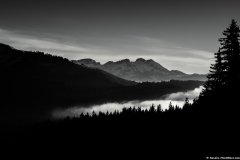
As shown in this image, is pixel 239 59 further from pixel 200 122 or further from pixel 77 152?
pixel 77 152

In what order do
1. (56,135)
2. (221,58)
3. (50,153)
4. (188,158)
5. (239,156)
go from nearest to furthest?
(239,156)
(188,158)
(221,58)
(50,153)
(56,135)

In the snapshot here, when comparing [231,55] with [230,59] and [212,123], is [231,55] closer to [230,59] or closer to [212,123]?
[230,59]

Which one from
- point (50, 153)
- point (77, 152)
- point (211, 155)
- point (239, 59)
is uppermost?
point (239, 59)

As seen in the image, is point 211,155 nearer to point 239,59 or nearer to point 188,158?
point 188,158

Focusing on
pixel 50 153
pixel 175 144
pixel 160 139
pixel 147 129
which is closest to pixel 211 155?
pixel 175 144

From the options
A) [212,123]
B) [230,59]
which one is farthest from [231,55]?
[212,123]

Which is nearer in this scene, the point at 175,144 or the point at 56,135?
the point at 175,144

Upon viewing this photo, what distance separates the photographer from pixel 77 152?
9688cm

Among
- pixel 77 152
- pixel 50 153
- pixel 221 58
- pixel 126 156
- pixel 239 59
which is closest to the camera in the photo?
pixel 239 59

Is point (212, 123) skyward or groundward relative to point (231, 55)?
groundward

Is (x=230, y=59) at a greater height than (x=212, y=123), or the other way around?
(x=230, y=59)

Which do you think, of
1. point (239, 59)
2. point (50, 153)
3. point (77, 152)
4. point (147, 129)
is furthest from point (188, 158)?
point (50, 153)

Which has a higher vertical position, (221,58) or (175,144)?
(221,58)

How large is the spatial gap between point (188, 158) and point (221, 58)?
2216cm
